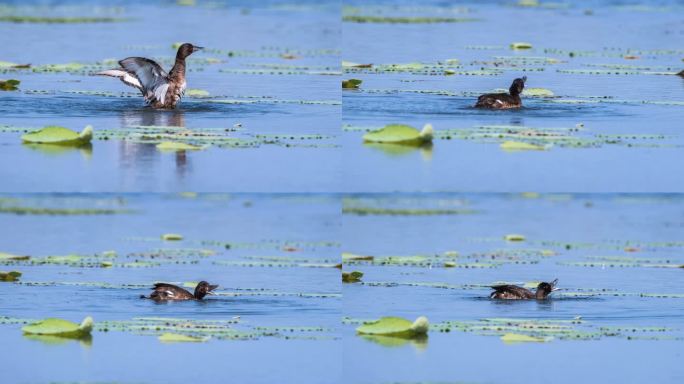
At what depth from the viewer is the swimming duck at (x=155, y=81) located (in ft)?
55.3

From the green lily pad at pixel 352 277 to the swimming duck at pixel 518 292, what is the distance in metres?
1.03

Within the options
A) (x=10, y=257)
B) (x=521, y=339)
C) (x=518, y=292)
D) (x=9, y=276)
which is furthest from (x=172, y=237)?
(x=521, y=339)

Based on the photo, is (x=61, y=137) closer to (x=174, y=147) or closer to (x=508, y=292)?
(x=174, y=147)

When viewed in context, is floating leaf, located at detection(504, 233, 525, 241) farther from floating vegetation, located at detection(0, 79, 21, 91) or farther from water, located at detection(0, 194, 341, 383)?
floating vegetation, located at detection(0, 79, 21, 91)

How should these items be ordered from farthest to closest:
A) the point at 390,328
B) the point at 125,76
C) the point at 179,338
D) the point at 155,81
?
the point at 125,76 → the point at 155,81 → the point at 390,328 → the point at 179,338

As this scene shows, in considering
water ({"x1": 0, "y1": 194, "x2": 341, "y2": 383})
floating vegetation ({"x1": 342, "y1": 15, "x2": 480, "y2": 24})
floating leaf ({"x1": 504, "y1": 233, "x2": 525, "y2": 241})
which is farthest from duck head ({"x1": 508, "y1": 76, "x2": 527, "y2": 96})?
floating vegetation ({"x1": 342, "y1": 15, "x2": 480, "y2": 24})

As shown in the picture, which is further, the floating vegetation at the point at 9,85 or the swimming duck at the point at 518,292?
the floating vegetation at the point at 9,85

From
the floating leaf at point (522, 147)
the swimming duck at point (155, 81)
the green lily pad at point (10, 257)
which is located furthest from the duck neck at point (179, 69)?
the floating leaf at point (522, 147)

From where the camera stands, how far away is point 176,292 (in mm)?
16234

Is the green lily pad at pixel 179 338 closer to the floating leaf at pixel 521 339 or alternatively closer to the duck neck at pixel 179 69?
the floating leaf at pixel 521 339

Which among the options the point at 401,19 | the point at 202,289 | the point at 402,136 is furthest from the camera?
the point at 401,19

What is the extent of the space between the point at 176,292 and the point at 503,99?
3144mm

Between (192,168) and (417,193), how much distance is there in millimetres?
2058

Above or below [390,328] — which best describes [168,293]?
above
